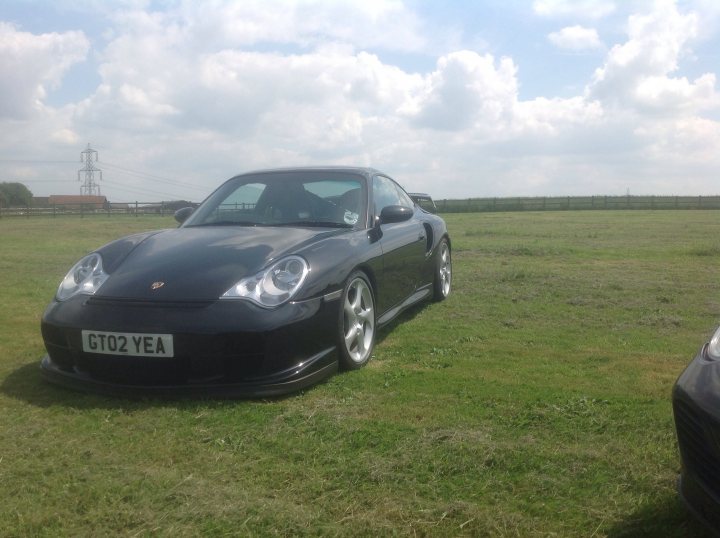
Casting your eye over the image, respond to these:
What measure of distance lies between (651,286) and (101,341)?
6.13m

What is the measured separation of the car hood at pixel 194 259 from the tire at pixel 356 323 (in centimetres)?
37

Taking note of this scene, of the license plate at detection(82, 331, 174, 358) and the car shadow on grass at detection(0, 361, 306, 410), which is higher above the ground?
the license plate at detection(82, 331, 174, 358)

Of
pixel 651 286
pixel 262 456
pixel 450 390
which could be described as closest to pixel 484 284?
pixel 651 286

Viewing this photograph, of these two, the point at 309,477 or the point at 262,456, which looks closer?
the point at 309,477

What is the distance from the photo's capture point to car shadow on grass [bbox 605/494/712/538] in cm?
224

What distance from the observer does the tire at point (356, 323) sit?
4.05 m

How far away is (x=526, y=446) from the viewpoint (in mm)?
2904

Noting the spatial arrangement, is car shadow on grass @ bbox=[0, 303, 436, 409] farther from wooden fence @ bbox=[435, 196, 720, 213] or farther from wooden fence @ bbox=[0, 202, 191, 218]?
wooden fence @ bbox=[435, 196, 720, 213]

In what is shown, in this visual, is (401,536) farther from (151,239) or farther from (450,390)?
(151,239)

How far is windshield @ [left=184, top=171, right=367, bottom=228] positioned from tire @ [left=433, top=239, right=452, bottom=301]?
167cm

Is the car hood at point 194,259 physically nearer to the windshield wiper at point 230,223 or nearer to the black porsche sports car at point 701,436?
the windshield wiper at point 230,223

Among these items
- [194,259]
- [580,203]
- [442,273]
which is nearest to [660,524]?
[194,259]

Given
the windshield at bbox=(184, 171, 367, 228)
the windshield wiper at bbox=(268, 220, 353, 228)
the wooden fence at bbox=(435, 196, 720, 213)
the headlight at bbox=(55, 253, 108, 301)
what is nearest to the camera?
the headlight at bbox=(55, 253, 108, 301)

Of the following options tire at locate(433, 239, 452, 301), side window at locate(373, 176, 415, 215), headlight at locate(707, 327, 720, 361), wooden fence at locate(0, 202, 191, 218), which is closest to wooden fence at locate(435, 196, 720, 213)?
wooden fence at locate(0, 202, 191, 218)
